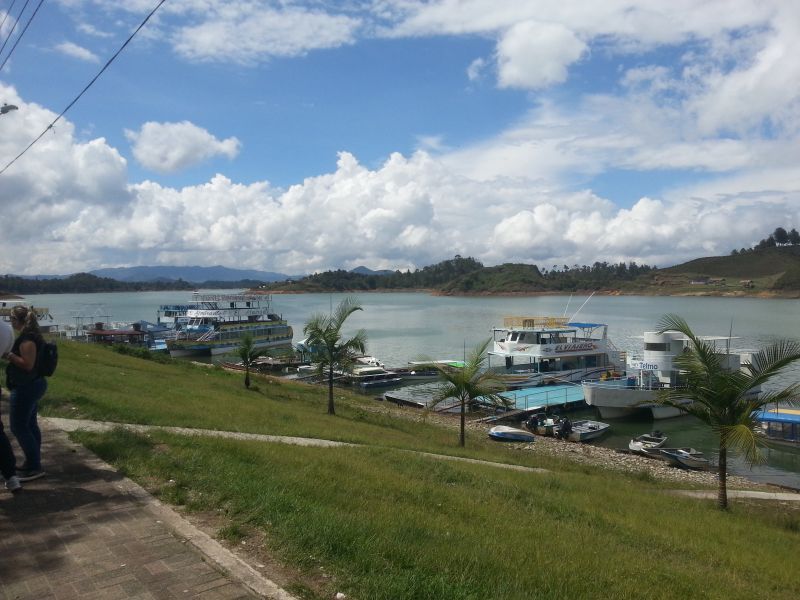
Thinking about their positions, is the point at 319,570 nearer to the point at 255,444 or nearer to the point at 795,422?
the point at 255,444

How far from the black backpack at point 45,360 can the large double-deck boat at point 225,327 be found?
5086 cm

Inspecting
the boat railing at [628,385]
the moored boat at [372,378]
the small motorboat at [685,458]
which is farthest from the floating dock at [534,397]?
the small motorboat at [685,458]

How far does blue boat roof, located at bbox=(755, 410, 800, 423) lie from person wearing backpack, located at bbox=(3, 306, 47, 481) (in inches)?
1145

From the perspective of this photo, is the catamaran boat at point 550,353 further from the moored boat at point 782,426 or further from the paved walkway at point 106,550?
the paved walkway at point 106,550

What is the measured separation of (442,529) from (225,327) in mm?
58163

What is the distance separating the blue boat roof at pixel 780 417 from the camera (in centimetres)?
2709

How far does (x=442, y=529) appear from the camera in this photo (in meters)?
5.97

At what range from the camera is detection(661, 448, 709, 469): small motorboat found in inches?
913

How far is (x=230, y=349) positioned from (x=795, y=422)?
47.7m

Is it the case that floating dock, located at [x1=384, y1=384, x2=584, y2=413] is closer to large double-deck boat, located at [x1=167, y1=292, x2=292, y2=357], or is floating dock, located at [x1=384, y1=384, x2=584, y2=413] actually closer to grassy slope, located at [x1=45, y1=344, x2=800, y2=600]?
large double-deck boat, located at [x1=167, y1=292, x2=292, y2=357]

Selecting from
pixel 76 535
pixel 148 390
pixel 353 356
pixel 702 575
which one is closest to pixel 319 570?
pixel 76 535

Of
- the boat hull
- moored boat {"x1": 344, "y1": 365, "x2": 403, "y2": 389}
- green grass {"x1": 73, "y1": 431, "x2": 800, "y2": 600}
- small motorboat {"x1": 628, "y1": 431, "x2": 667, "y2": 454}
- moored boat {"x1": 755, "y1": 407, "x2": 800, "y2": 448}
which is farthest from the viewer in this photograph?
moored boat {"x1": 344, "y1": 365, "x2": 403, "y2": 389}

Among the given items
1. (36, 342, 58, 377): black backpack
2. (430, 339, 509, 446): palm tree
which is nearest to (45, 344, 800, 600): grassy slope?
(36, 342, 58, 377): black backpack

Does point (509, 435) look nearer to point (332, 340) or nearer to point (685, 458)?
point (685, 458)
